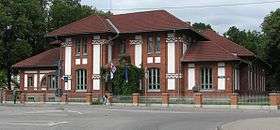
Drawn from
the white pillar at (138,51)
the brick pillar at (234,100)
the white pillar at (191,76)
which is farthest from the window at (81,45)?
the brick pillar at (234,100)

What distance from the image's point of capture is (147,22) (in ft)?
187

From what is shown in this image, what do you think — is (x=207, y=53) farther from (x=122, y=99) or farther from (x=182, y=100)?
(x=122, y=99)

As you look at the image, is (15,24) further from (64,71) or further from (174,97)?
(174,97)

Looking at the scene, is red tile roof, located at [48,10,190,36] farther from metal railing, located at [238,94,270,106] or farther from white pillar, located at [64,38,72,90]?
metal railing, located at [238,94,270,106]

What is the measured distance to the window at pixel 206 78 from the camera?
5378 cm

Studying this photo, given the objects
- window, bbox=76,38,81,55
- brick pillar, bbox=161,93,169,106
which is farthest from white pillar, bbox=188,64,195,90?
window, bbox=76,38,81,55

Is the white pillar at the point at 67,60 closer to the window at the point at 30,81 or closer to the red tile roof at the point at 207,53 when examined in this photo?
the window at the point at 30,81

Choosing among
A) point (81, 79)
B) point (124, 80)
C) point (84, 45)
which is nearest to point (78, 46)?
point (84, 45)

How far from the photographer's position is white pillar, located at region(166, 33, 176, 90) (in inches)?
2148

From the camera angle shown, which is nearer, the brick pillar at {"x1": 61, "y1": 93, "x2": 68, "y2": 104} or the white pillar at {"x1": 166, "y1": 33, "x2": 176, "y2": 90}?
the white pillar at {"x1": 166, "y1": 33, "x2": 176, "y2": 90}

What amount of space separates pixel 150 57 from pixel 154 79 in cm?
210

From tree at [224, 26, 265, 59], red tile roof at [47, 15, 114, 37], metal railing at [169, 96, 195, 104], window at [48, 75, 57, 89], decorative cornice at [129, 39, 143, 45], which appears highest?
tree at [224, 26, 265, 59]

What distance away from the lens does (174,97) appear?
1984 inches

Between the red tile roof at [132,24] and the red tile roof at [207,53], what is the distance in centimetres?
264
